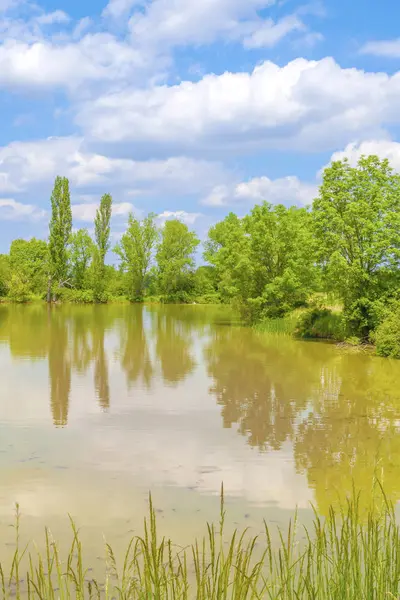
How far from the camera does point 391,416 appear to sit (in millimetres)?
14312

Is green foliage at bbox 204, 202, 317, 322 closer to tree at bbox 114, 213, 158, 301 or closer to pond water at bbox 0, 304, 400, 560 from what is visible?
pond water at bbox 0, 304, 400, 560

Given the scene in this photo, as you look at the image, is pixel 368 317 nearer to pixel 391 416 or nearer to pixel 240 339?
pixel 240 339

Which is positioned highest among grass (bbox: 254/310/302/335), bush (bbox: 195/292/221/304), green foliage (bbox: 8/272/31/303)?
green foliage (bbox: 8/272/31/303)

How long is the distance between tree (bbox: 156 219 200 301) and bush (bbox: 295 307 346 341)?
51885mm

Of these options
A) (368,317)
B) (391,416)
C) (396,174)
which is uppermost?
(396,174)

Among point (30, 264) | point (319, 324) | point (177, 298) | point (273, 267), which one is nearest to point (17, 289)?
point (30, 264)

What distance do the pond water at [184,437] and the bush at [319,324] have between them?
738cm

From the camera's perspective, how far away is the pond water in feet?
26.4

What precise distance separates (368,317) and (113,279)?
62.1 meters

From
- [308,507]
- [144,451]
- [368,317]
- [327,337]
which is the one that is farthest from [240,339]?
[308,507]

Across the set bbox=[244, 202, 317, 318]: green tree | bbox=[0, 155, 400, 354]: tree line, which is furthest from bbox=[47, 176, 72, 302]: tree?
bbox=[244, 202, 317, 318]: green tree

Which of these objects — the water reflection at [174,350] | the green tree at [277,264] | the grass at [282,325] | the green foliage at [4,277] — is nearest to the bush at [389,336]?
the water reflection at [174,350]

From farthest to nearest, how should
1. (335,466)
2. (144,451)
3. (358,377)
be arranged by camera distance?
(358,377)
(144,451)
(335,466)

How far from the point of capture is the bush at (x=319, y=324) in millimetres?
32344
